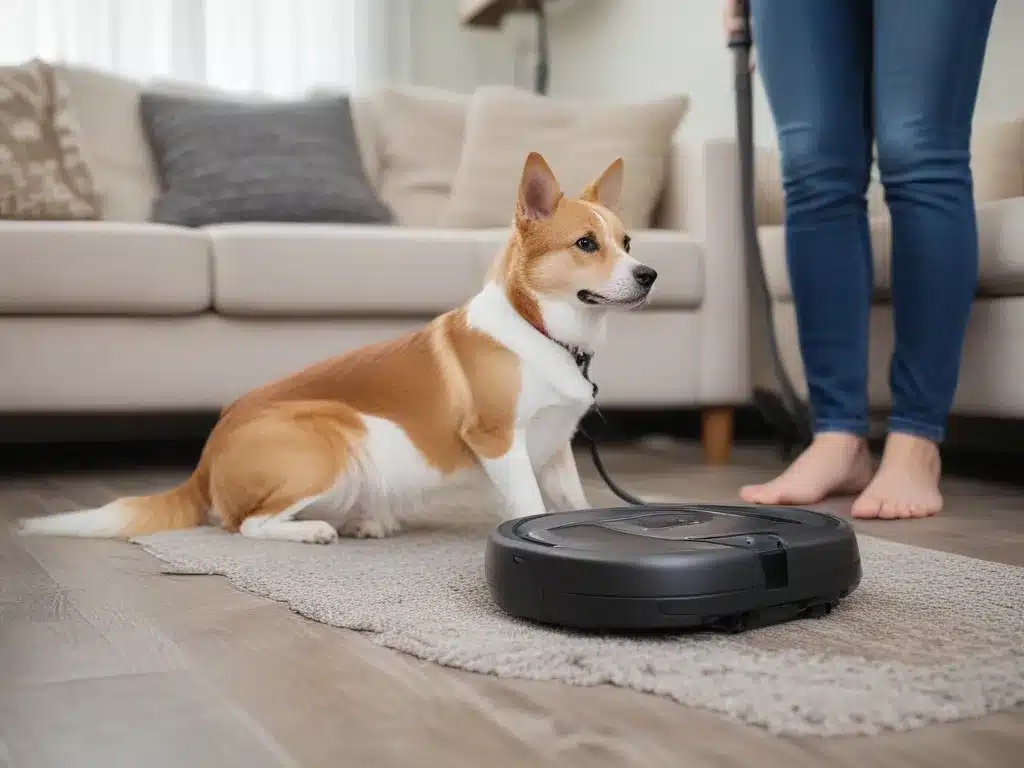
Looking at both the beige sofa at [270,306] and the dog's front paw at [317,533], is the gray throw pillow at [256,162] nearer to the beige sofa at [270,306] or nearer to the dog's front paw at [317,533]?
the beige sofa at [270,306]

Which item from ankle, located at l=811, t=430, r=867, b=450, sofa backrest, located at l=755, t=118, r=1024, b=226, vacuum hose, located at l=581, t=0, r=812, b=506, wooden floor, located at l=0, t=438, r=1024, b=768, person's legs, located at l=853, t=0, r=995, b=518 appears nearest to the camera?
wooden floor, located at l=0, t=438, r=1024, b=768

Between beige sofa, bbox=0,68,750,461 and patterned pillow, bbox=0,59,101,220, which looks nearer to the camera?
beige sofa, bbox=0,68,750,461

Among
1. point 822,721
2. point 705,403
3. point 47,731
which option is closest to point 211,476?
point 47,731

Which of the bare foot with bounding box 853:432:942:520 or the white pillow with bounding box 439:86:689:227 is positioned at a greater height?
the white pillow with bounding box 439:86:689:227

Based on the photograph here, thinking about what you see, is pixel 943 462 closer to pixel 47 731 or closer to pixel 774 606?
pixel 774 606

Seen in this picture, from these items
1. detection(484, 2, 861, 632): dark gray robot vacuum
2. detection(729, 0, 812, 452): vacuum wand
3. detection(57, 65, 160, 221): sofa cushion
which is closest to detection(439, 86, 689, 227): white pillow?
detection(729, 0, 812, 452): vacuum wand

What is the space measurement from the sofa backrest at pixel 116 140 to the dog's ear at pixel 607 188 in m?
1.61

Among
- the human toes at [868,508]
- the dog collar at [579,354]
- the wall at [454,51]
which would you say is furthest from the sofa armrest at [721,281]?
the wall at [454,51]

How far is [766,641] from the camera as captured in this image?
992mm

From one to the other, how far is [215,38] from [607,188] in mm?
3042

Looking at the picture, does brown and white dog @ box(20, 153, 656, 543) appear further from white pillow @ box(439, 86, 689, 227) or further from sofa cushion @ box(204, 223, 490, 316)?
white pillow @ box(439, 86, 689, 227)

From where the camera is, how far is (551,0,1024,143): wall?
365 centimetres

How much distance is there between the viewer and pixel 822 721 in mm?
768

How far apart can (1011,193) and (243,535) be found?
1.85 metres
